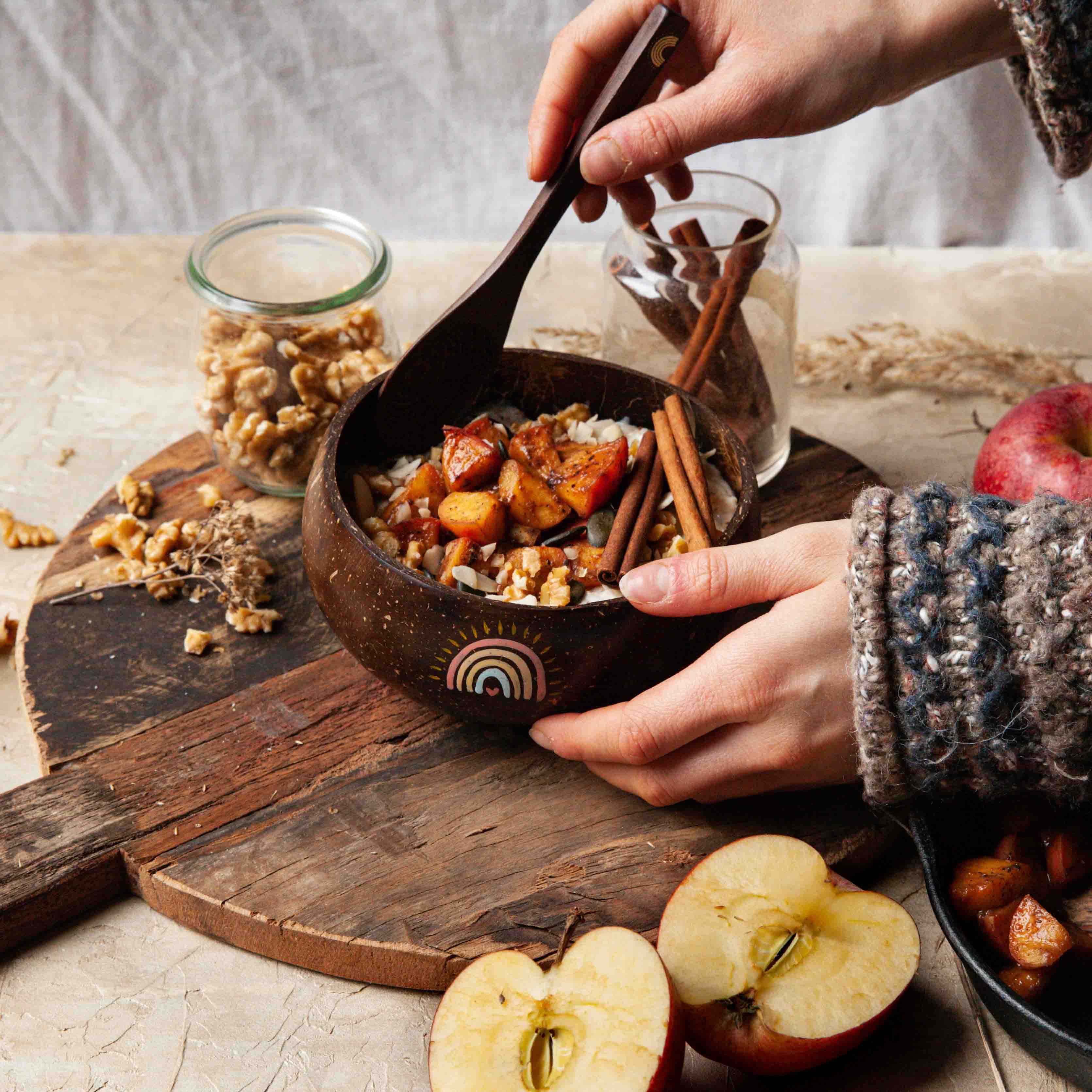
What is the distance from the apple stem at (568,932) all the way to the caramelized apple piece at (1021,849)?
325 millimetres

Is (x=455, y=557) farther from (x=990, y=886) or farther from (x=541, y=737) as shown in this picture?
(x=990, y=886)

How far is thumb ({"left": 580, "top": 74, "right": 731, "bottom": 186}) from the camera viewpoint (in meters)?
1.10

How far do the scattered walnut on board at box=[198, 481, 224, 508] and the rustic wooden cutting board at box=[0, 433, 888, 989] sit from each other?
0.17 meters

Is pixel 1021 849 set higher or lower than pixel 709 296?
lower

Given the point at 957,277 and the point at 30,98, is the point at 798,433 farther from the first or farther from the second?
the point at 30,98

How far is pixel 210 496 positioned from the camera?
135 centimetres

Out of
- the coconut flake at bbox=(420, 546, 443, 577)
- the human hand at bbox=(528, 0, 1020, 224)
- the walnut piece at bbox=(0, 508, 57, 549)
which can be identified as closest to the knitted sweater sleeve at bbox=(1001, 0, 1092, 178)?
the human hand at bbox=(528, 0, 1020, 224)

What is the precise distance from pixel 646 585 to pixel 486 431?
27 cm

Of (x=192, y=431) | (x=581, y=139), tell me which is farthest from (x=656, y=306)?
(x=192, y=431)

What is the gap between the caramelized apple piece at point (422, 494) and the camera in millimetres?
1101

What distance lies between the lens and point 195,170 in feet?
6.82

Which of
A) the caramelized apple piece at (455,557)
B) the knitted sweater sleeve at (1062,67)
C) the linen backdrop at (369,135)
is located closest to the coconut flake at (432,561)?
the caramelized apple piece at (455,557)

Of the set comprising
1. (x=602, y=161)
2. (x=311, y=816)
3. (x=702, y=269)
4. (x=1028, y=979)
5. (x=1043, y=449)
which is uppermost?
(x=602, y=161)

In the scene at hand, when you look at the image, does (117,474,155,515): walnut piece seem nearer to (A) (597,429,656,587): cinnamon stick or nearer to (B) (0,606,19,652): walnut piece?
(B) (0,606,19,652): walnut piece
